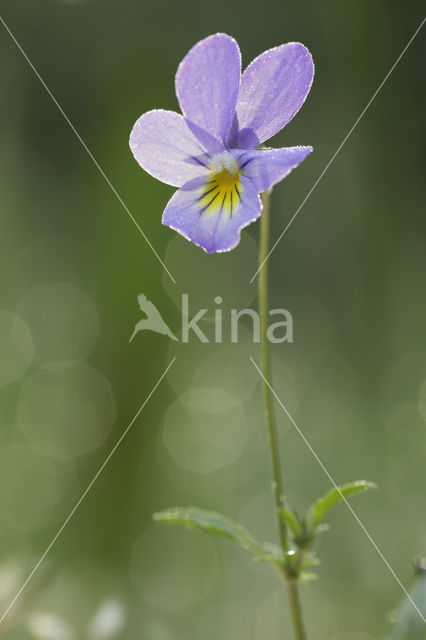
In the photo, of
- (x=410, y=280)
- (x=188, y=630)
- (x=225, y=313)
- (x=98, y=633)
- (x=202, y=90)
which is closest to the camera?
(x=202, y=90)

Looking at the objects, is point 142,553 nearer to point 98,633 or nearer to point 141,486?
point 141,486

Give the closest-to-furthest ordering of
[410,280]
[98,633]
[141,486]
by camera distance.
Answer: [98,633] < [141,486] < [410,280]

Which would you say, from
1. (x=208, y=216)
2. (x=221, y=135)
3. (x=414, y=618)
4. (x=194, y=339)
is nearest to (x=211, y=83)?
(x=221, y=135)

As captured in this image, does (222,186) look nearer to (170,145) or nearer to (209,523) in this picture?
(170,145)

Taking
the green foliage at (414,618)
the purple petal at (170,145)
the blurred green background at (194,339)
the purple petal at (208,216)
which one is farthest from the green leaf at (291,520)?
the blurred green background at (194,339)

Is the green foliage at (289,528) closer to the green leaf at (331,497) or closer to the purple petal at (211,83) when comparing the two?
the green leaf at (331,497)

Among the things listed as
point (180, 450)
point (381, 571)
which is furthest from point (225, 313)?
point (381, 571)
